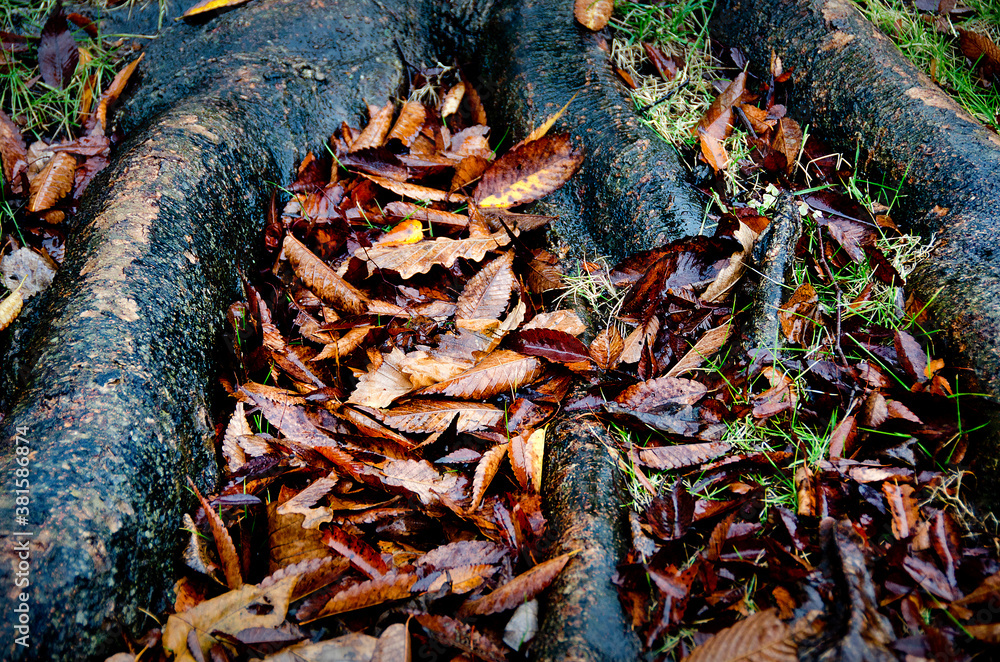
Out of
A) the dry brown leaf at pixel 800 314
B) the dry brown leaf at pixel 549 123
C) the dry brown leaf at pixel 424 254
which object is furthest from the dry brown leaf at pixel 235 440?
the dry brown leaf at pixel 800 314

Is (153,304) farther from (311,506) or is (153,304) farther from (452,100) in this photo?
(452,100)

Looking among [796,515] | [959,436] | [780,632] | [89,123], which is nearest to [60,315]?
Result: [89,123]

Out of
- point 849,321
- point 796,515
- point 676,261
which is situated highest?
point 676,261

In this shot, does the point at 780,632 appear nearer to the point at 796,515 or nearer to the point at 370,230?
the point at 796,515

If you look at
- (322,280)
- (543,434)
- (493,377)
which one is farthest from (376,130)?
(543,434)

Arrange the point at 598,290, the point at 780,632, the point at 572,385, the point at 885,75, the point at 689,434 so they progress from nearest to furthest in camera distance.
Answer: the point at 780,632
the point at 689,434
the point at 572,385
the point at 598,290
the point at 885,75
